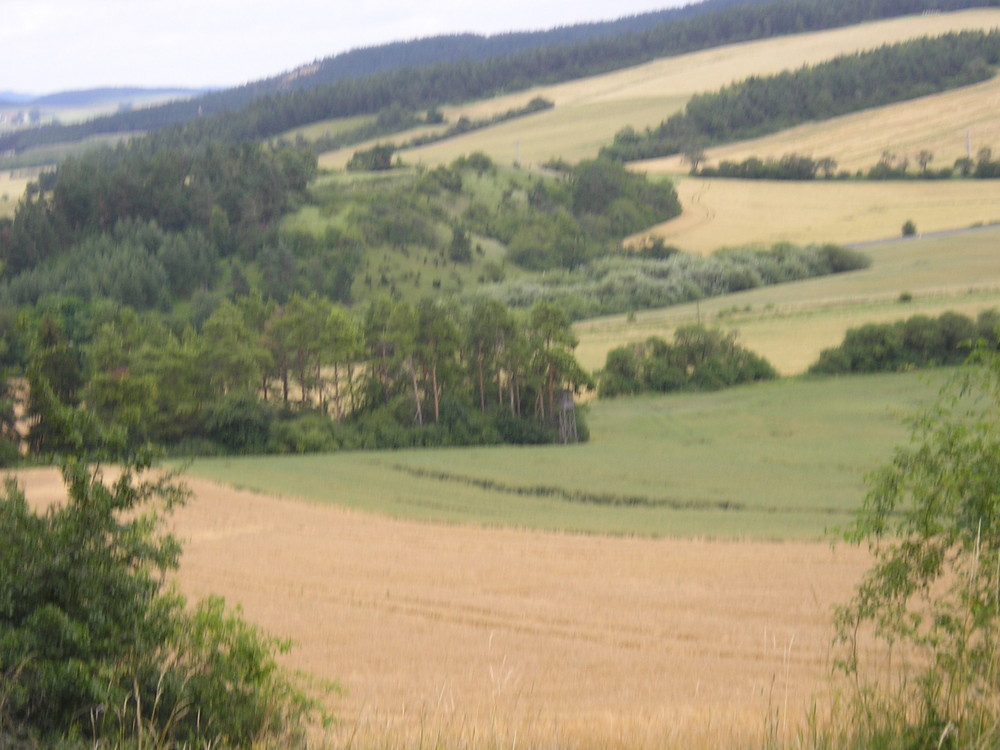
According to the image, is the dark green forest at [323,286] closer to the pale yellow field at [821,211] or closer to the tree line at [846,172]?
the pale yellow field at [821,211]

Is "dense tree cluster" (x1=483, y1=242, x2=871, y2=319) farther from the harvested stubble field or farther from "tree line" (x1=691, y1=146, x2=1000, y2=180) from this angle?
the harvested stubble field

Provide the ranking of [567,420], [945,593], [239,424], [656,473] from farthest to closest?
[567,420] → [239,424] → [656,473] → [945,593]

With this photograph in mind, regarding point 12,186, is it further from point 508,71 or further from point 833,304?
point 833,304

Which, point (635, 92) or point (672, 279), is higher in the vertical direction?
point (635, 92)

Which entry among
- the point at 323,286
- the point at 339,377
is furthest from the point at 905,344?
the point at 323,286

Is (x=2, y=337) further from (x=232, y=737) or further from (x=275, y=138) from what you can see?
(x=275, y=138)

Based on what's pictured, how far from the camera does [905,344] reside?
44.8m

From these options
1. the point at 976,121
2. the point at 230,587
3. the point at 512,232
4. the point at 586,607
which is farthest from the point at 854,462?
the point at 976,121

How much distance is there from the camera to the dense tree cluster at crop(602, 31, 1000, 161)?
114562 millimetres

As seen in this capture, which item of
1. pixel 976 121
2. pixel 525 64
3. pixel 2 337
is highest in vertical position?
pixel 525 64

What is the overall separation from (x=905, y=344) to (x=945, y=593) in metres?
37.5

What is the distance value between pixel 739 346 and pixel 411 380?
1590 centimetres

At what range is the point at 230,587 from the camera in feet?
66.0

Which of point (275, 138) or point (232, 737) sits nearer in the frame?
point (232, 737)
